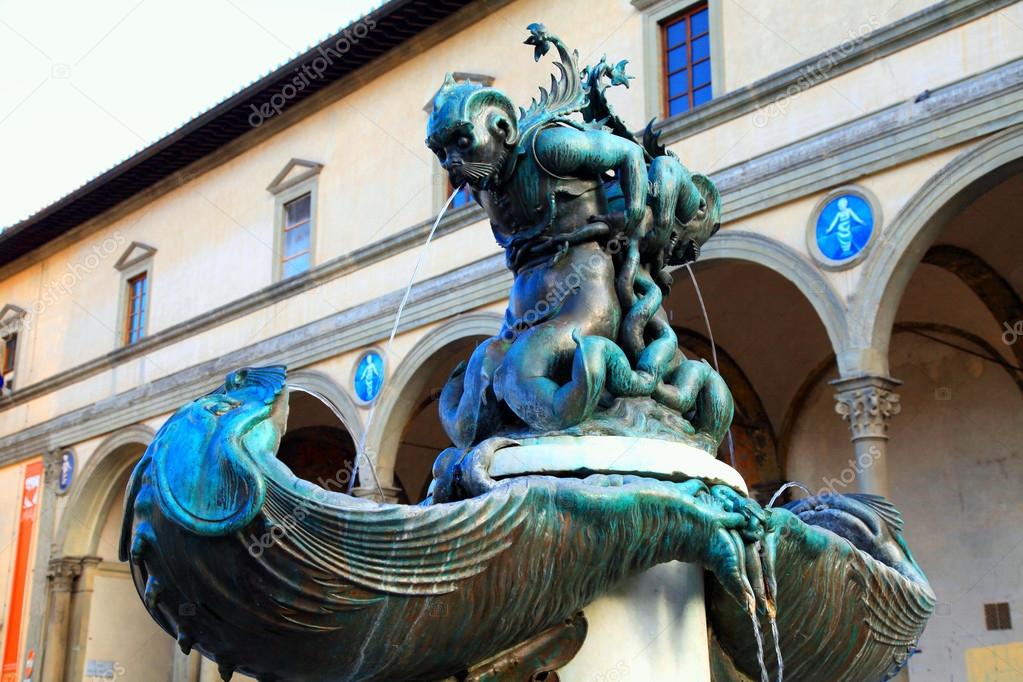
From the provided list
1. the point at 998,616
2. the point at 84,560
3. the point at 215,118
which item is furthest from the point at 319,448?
the point at 998,616

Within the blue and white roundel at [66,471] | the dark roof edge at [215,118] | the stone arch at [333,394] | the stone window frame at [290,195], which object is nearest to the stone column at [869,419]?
the stone arch at [333,394]

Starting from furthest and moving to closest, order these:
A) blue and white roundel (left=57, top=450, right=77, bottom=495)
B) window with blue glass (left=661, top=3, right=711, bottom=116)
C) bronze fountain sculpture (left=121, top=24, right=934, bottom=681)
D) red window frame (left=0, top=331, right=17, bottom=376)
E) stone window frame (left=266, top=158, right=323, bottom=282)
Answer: red window frame (left=0, top=331, right=17, bottom=376) → blue and white roundel (left=57, top=450, right=77, bottom=495) → stone window frame (left=266, top=158, right=323, bottom=282) → window with blue glass (left=661, top=3, right=711, bottom=116) → bronze fountain sculpture (left=121, top=24, right=934, bottom=681)

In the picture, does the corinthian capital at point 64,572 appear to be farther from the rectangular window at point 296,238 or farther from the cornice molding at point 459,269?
the rectangular window at point 296,238

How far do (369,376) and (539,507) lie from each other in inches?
501

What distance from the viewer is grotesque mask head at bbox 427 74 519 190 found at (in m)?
3.12

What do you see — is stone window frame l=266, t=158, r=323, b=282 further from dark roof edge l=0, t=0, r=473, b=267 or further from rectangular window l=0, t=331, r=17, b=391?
rectangular window l=0, t=331, r=17, b=391

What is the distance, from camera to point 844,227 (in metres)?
10.8

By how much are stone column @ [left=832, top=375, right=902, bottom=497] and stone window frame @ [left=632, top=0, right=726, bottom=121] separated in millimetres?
3256

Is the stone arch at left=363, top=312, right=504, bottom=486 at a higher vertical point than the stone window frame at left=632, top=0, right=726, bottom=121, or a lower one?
lower

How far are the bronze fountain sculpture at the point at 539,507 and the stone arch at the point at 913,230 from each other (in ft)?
22.7

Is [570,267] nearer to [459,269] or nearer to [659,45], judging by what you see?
[659,45]

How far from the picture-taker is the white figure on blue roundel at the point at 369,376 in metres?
15.0

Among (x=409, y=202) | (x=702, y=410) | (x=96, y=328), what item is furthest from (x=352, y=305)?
(x=702, y=410)

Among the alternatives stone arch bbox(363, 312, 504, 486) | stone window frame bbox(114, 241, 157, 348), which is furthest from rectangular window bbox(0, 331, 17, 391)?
stone arch bbox(363, 312, 504, 486)
